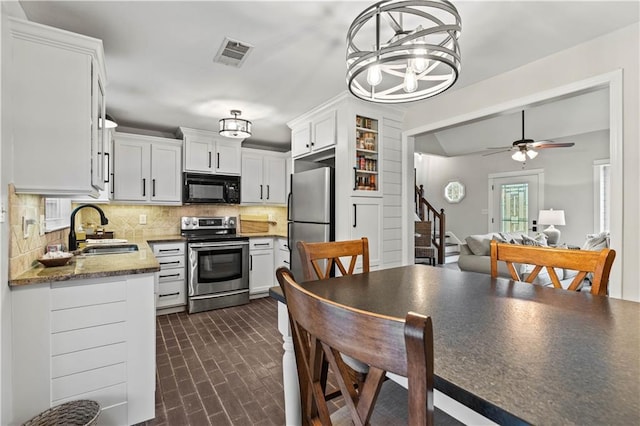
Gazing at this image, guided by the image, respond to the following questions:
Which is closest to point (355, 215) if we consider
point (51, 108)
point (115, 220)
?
point (51, 108)

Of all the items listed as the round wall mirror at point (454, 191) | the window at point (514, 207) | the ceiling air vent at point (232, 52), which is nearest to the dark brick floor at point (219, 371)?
the ceiling air vent at point (232, 52)

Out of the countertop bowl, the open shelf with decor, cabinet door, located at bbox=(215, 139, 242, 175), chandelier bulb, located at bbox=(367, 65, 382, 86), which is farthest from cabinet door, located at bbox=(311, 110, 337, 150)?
the countertop bowl

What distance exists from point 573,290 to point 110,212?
186 inches

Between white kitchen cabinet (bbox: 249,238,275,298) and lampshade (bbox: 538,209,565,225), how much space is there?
5.42 m

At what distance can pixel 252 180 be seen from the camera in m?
4.79

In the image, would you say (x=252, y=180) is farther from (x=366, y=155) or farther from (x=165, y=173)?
A: (x=366, y=155)

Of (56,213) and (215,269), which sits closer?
(56,213)

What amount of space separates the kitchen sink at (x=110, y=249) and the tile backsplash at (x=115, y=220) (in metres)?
0.24

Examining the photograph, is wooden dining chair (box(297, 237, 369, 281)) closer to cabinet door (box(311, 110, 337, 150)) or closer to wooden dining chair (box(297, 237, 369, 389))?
wooden dining chair (box(297, 237, 369, 389))

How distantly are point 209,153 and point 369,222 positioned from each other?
2527 mm

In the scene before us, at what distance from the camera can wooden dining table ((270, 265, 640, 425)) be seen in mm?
583

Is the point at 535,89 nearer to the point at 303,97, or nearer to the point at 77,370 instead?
the point at 303,97

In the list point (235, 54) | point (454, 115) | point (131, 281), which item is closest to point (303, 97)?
point (235, 54)

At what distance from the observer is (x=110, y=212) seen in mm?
4043
